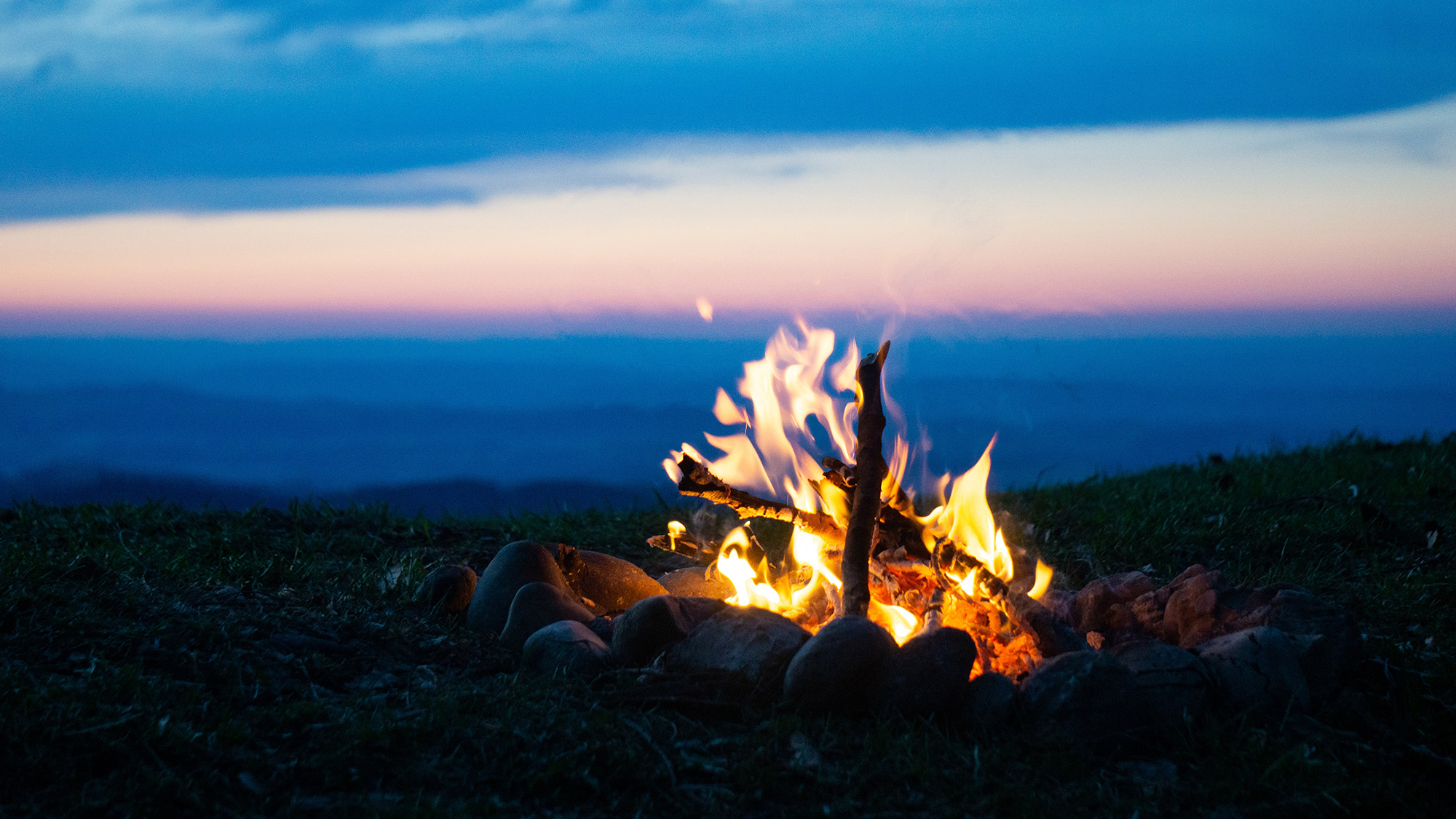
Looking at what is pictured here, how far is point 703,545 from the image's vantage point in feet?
19.5

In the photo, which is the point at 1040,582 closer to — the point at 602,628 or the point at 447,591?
the point at 602,628

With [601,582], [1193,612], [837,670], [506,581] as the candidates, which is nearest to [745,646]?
[837,670]

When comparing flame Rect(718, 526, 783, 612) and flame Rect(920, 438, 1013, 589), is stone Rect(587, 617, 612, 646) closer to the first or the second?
flame Rect(718, 526, 783, 612)

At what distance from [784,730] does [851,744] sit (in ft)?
0.82

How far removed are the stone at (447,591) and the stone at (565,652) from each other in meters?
0.89

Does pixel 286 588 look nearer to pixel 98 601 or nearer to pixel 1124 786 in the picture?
pixel 98 601

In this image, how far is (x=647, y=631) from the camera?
4.52 m

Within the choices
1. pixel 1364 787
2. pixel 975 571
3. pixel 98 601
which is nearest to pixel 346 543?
pixel 98 601

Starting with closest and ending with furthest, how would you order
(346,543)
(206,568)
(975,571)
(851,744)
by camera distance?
(851,744) < (975,571) < (206,568) < (346,543)

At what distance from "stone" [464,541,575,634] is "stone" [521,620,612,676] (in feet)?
1.83

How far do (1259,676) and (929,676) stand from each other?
1.29m

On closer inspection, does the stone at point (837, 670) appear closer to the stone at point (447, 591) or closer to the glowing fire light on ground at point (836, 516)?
the glowing fire light on ground at point (836, 516)

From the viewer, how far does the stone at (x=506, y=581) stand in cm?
516

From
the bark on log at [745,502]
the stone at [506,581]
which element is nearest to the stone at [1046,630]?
the bark on log at [745,502]
